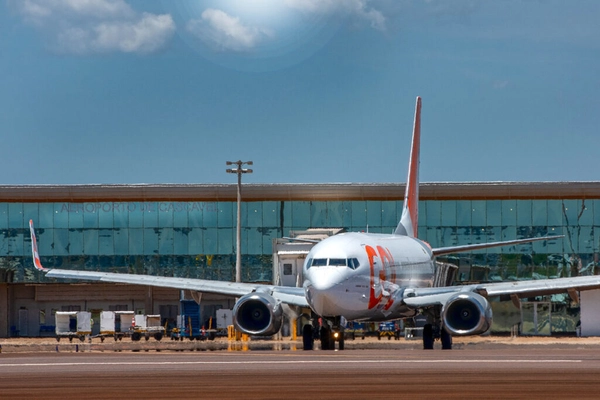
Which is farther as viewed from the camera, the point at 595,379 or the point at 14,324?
the point at 14,324

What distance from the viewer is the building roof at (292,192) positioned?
69188mm

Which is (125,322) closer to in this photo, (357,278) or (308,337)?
(308,337)

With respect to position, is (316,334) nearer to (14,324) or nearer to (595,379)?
(595,379)

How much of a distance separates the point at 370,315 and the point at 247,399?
25025 mm

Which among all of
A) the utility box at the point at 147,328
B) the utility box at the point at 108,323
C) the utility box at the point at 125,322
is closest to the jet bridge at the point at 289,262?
the utility box at the point at 147,328

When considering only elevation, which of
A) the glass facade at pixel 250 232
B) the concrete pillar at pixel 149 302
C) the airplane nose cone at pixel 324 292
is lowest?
the concrete pillar at pixel 149 302

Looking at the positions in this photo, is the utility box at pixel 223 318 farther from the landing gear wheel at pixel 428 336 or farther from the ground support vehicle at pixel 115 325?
the landing gear wheel at pixel 428 336

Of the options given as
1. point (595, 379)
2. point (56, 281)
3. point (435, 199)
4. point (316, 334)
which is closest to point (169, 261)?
point (56, 281)

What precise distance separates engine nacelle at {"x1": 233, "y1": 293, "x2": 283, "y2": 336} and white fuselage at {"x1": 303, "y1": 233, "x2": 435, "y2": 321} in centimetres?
189

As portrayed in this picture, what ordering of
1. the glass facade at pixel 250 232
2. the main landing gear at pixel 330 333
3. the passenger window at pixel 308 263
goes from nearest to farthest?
the passenger window at pixel 308 263
the main landing gear at pixel 330 333
the glass facade at pixel 250 232

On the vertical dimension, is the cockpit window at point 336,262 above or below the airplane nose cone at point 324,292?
above

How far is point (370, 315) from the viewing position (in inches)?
1374

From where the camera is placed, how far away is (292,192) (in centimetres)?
7062

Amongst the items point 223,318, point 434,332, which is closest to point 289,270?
point 223,318
